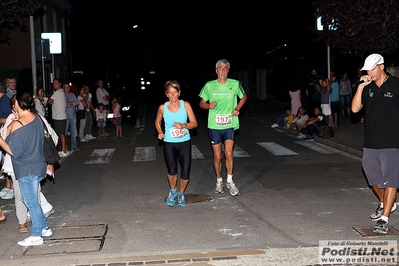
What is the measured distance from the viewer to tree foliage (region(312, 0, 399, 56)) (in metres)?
13.4

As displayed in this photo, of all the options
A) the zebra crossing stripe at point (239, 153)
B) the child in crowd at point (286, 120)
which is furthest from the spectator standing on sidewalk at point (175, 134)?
the child in crowd at point (286, 120)

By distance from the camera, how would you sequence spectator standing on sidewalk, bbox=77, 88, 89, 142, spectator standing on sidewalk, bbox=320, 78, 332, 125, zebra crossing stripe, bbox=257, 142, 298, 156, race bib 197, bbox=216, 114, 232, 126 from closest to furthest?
race bib 197, bbox=216, 114, 232, 126
zebra crossing stripe, bbox=257, 142, 298, 156
spectator standing on sidewalk, bbox=77, 88, 89, 142
spectator standing on sidewalk, bbox=320, 78, 332, 125

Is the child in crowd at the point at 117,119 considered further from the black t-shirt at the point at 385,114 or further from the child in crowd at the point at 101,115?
the black t-shirt at the point at 385,114

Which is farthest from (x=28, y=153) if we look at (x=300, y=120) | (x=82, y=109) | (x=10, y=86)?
(x=300, y=120)

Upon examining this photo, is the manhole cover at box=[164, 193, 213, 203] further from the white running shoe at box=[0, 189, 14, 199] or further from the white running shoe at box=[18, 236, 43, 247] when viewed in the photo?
the white running shoe at box=[0, 189, 14, 199]

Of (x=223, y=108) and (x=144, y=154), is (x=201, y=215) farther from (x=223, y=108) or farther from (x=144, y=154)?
(x=144, y=154)

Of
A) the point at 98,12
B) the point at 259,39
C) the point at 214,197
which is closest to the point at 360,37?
the point at 214,197

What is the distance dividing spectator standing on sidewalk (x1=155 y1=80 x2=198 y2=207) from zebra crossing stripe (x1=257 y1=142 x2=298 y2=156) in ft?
20.0

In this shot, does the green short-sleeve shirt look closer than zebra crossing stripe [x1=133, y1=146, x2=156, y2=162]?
Yes

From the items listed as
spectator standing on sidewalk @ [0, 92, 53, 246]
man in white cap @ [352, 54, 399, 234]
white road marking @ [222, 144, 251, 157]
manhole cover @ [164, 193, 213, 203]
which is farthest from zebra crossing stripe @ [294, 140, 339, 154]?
spectator standing on sidewalk @ [0, 92, 53, 246]

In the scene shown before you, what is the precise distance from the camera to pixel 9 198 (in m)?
9.88

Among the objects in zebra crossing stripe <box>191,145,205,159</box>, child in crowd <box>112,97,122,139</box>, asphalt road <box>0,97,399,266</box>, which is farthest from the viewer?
child in crowd <box>112,97,122,139</box>

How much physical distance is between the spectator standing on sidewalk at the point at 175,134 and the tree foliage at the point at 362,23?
6516 millimetres

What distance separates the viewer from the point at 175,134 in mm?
8680
